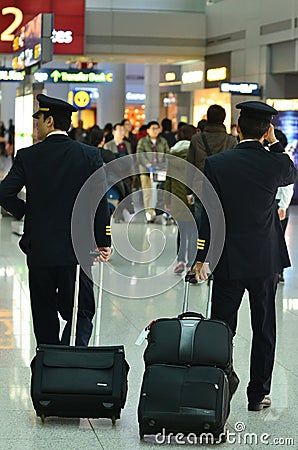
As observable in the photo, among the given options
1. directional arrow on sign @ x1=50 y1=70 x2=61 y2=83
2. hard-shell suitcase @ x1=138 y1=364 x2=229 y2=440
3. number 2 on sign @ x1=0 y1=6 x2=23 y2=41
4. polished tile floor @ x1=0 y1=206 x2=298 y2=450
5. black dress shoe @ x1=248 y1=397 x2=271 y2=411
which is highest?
number 2 on sign @ x1=0 y1=6 x2=23 y2=41

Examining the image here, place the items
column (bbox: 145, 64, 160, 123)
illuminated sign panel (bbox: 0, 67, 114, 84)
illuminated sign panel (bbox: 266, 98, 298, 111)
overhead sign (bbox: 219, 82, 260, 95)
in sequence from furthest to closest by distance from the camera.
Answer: column (bbox: 145, 64, 160, 123), illuminated sign panel (bbox: 266, 98, 298, 111), overhead sign (bbox: 219, 82, 260, 95), illuminated sign panel (bbox: 0, 67, 114, 84)

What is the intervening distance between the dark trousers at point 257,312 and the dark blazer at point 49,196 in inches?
34.4

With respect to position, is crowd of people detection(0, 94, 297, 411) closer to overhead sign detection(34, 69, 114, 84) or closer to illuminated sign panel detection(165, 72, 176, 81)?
overhead sign detection(34, 69, 114, 84)

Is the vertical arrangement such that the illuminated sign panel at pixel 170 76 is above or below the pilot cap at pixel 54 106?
above

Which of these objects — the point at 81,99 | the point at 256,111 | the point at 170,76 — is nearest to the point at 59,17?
the point at 81,99

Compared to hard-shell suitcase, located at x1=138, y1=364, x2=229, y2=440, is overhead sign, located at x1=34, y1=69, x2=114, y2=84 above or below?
above

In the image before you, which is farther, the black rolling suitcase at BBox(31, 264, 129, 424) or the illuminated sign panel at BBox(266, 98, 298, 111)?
the illuminated sign panel at BBox(266, 98, 298, 111)

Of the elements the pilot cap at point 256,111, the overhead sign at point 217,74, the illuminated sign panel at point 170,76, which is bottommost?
the pilot cap at point 256,111

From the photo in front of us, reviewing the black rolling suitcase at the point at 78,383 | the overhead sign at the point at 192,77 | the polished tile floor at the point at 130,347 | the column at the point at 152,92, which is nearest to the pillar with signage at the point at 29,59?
the polished tile floor at the point at 130,347

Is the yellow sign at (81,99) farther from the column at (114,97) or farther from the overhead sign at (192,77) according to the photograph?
the column at (114,97)

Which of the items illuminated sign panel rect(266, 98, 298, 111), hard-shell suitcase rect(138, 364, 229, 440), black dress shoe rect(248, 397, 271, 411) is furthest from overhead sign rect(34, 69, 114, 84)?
A: hard-shell suitcase rect(138, 364, 229, 440)

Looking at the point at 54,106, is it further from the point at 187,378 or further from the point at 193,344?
the point at 187,378

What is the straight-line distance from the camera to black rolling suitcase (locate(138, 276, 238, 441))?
522 centimetres

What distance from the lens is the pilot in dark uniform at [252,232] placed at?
5.73 meters
